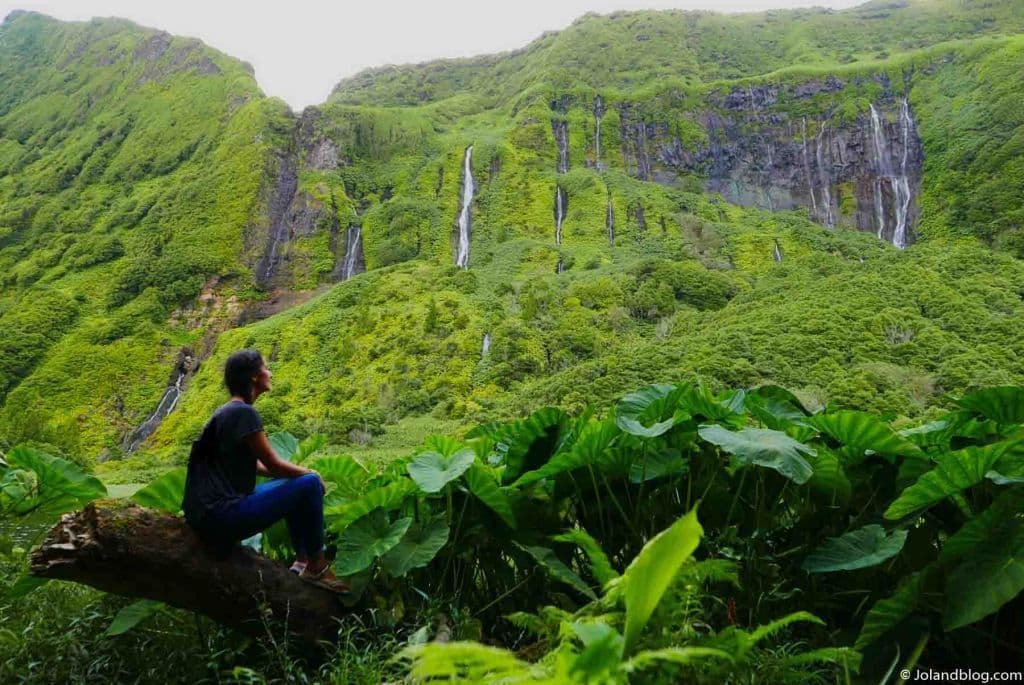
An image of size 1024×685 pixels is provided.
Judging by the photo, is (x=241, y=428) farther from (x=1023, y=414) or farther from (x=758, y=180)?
(x=758, y=180)

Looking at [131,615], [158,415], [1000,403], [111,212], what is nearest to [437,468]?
[131,615]

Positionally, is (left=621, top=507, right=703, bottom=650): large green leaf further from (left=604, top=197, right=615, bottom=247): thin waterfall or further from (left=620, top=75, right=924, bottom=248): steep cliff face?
(left=620, top=75, right=924, bottom=248): steep cliff face

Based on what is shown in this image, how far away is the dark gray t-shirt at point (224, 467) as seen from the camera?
296 centimetres

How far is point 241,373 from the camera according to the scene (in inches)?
124

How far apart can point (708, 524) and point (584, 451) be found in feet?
2.67

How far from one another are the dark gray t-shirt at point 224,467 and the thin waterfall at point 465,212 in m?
46.8

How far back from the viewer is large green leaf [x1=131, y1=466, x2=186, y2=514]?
3.50 meters

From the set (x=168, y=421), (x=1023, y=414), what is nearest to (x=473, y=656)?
(x=1023, y=414)

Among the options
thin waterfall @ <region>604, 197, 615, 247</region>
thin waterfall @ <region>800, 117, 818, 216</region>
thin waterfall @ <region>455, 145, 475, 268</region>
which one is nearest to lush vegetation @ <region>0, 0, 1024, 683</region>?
thin waterfall @ <region>604, 197, 615, 247</region>

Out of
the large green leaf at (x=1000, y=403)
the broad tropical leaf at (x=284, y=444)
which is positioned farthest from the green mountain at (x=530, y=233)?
the large green leaf at (x=1000, y=403)

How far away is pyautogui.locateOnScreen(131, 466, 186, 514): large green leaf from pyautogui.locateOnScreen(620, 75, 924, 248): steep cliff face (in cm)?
5734

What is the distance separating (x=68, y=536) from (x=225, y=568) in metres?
0.63

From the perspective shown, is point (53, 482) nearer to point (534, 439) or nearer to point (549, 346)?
point (534, 439)

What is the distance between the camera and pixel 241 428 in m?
3.03
